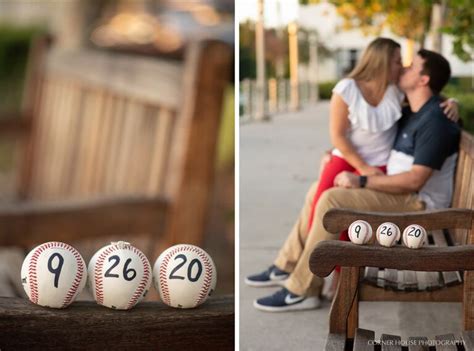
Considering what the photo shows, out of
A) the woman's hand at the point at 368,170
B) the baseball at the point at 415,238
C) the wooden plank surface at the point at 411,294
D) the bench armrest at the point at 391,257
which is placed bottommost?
the wooden plank surface at the point at 411,294

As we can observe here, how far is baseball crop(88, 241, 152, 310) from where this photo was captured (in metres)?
1.82

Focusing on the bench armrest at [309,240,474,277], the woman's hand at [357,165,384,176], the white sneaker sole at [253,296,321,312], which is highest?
the woman's hand at [357,165,384,176]

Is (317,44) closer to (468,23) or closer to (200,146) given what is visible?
(468,23)

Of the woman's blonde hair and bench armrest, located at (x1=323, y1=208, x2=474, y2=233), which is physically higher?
the woman's blonde hair

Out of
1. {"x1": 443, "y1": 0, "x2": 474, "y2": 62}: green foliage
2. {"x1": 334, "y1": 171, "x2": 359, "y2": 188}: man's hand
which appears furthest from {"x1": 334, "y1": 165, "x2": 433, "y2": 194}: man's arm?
{"x1": 443, "y1": 0, "x2": 474, "y2": 62}: green foliage

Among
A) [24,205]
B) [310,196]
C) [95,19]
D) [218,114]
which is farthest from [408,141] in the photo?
[95,19]

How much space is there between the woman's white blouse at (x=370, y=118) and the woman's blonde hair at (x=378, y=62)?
41 millimetres

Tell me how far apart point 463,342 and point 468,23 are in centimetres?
343

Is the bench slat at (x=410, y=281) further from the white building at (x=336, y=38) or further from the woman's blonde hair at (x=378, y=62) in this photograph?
the white building at (x=336, y=38)

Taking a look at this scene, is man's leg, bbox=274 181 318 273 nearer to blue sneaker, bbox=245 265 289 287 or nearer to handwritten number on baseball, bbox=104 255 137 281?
blue sneaker, bbox=245 265 289 287

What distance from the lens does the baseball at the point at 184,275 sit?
1.85 m

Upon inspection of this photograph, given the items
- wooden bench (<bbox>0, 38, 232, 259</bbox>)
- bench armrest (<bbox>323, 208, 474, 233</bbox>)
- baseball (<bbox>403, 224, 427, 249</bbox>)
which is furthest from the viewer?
wooden bench (<bbox>0, 38, 232, 259</bbox>)

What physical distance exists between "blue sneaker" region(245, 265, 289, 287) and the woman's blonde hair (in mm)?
903

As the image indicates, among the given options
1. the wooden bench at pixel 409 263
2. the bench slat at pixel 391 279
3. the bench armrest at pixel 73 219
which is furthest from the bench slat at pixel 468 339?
the bench armrest at pixel 73 219
